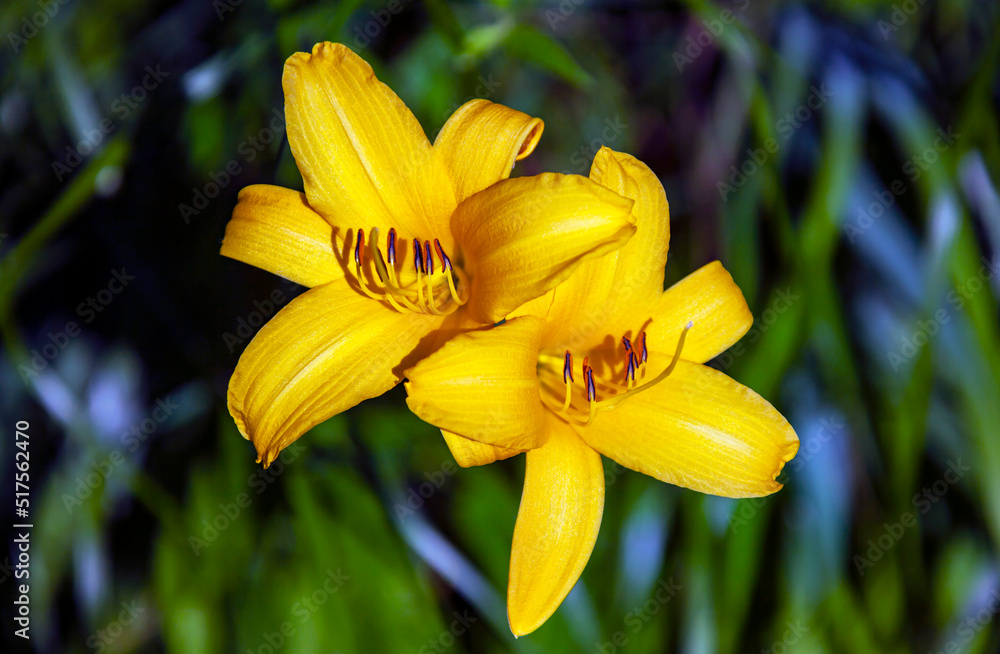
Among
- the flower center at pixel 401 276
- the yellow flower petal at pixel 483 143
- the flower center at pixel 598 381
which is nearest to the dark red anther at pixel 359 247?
the flower center at pixel 401 276

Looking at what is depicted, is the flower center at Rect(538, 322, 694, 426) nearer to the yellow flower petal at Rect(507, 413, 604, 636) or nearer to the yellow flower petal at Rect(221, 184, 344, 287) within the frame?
the yellow flower petal at Rect(507, 413, 604, 636)

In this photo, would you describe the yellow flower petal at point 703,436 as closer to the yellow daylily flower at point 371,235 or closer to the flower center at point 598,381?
the flower center at point 598,381

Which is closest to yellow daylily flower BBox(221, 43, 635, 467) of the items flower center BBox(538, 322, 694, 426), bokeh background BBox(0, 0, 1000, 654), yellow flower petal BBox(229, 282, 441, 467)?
yellow flower petal BBox(229, 282, 441, 467)

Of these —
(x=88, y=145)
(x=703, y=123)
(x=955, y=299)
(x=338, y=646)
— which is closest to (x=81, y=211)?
(x=88, y=145)

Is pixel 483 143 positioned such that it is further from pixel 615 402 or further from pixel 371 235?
pixel 615 402

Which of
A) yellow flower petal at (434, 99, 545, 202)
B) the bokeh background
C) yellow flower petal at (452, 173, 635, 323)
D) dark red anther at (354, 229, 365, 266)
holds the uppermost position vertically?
yellow flower petal at (434, 99, 545, 202)

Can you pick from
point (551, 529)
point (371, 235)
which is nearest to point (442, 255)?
point (371, 235)

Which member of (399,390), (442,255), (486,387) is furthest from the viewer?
(399,390)
